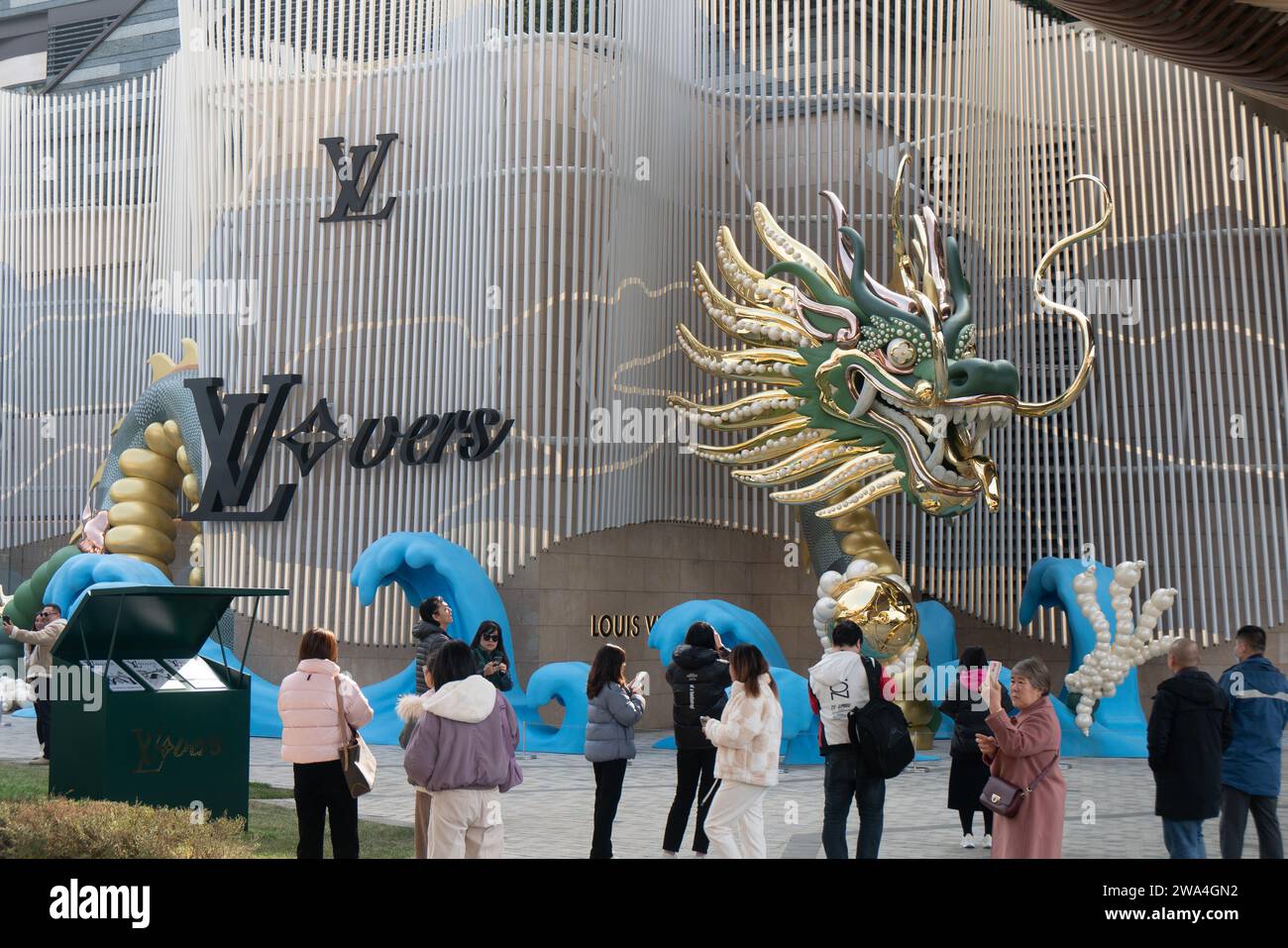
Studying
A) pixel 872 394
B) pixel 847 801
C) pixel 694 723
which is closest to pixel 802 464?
pixel 872 394

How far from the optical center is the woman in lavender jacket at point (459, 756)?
22.7 ft

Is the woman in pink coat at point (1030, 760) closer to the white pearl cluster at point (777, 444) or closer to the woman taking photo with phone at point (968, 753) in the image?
the woman taking photo with phone at point (968, 753)

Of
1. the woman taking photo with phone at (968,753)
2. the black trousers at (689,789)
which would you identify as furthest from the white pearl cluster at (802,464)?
the black trousers at (689,789)

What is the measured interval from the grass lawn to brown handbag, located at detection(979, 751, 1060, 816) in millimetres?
3417

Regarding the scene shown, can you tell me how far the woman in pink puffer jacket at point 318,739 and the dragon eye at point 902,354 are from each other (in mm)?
7038

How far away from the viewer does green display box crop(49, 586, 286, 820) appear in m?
8.84

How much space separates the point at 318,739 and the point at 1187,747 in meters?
4.26

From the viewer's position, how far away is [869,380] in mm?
13461

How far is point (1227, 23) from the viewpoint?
6.55 metres

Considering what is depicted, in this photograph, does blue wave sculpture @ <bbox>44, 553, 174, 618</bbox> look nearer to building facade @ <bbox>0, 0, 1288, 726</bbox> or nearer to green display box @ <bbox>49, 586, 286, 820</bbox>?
building facade @ <bbox>0, 0, 1288, 726</bbox>

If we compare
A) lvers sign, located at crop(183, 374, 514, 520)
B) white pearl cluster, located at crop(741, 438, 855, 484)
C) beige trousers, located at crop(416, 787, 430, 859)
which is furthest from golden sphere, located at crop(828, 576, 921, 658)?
beige trousers, located at crop(416, 787, 430, 859)

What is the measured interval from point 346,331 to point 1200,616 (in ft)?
32.8
